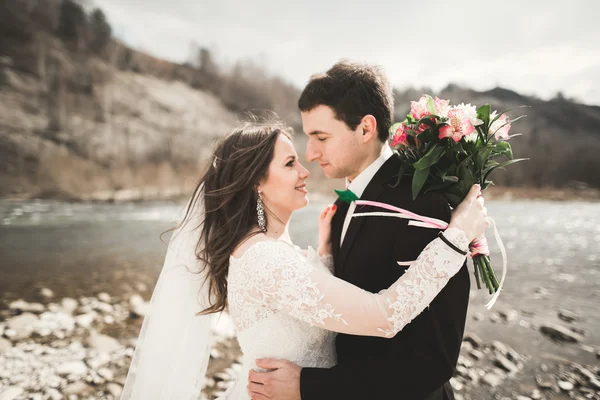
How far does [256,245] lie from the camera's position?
2.30m

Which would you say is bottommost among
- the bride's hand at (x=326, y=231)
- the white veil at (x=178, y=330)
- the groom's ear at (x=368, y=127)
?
the white veil at (x=178, y=330)

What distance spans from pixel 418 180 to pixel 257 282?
107 cm

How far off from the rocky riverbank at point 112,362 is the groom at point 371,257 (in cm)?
309

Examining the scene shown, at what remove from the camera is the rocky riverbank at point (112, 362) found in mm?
4812

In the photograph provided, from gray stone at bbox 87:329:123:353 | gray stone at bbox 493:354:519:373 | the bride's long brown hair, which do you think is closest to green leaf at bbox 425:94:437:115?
the bride's long brown hair

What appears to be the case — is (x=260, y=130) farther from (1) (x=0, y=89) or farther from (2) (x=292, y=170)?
(1) (x=0, y=89)

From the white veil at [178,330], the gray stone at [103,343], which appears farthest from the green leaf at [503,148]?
the gray stone at [103,343]

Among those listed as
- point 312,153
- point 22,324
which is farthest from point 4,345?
point 312,153

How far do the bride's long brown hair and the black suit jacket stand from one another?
0.74 m

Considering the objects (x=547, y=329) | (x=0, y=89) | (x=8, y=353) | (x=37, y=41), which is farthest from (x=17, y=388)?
(x=37, y=41)

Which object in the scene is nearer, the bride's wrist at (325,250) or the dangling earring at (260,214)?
the dangling earring at (260,214)

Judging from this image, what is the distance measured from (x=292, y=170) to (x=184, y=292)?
4.06 feet

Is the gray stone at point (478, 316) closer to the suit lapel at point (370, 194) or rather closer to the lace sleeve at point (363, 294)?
the suit lapel at point (370, 194)

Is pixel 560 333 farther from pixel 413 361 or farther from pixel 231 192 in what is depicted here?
pixel 231 192
